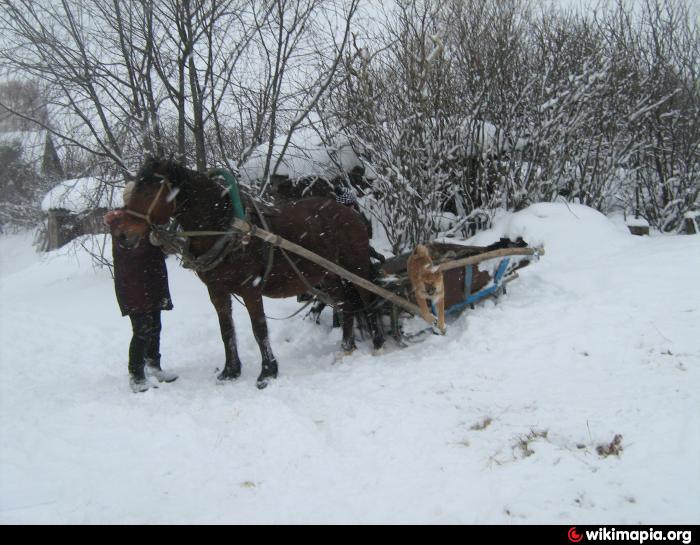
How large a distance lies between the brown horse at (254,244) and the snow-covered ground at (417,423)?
419mm

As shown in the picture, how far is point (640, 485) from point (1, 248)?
31141mm

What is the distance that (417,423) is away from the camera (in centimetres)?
297

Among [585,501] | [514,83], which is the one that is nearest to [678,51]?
[514,83]

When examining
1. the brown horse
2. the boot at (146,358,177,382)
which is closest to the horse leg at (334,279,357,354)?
the brown horse

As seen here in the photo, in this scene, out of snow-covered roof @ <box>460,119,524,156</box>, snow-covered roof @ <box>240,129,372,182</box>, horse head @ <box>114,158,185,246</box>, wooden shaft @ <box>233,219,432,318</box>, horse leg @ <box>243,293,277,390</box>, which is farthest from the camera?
snow-covered roof @ <box>240,129,372,182</box>

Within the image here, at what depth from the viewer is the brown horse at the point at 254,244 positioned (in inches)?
141

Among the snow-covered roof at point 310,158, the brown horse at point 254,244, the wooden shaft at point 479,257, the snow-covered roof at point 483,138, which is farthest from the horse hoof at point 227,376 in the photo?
the snow-covered roof at point 483,138

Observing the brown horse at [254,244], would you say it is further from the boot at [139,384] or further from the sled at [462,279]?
the boot at [139,384]

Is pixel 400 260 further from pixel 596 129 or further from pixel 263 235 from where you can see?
pixel 596 129

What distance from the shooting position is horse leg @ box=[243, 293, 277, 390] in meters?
4.03

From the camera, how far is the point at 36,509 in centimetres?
234

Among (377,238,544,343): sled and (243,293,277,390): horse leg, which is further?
(377,238,544,343): sled
